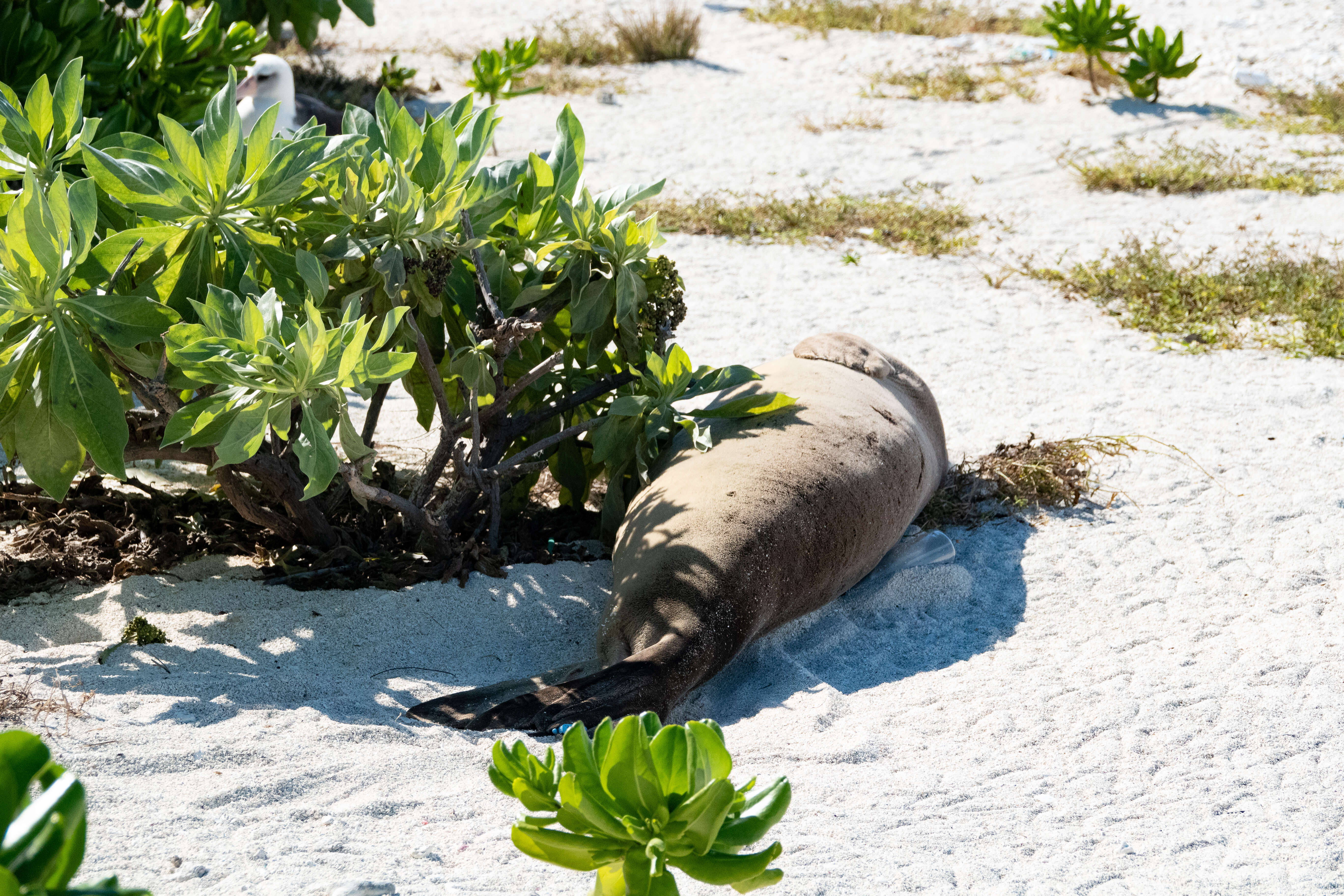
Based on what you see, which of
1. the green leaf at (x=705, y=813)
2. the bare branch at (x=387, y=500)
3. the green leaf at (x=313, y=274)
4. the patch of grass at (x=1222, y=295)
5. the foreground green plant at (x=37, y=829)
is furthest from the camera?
the patch of grass at (x=1222, y=295)

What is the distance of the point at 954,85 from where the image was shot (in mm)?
9594

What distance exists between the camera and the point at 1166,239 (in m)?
6.18

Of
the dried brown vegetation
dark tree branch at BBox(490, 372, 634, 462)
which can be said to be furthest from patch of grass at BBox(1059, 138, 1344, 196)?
the dried brown vegetation

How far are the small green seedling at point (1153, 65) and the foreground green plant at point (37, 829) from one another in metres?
9.53

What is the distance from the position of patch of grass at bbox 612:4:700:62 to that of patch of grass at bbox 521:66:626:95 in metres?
0.66

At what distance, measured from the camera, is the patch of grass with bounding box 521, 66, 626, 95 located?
9547mm

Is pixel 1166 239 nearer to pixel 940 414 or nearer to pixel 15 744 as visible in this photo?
pixel 940 414

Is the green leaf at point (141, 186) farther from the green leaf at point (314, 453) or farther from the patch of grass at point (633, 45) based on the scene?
the patch of grass at point (633, 45)

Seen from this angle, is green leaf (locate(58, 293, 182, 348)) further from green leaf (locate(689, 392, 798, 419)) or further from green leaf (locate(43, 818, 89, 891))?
green leaf (locate(43, 818, 89, 891))

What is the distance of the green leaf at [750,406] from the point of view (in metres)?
3.14

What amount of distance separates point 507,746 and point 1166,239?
5240 mm

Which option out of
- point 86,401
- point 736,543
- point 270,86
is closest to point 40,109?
point 86,401

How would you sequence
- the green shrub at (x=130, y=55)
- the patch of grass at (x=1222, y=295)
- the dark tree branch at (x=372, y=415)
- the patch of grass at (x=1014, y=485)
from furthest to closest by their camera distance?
the patch of grass at (x=1222, y=295)
the green shrub at (x=130, y=55)
the patch of grass at (x=1014, y=485)
the dark tree branch at (x=372, y=415)

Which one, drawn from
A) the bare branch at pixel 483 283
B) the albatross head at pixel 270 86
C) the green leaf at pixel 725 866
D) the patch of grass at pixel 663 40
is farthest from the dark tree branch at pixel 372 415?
the patch of grass at pixel 663 40
